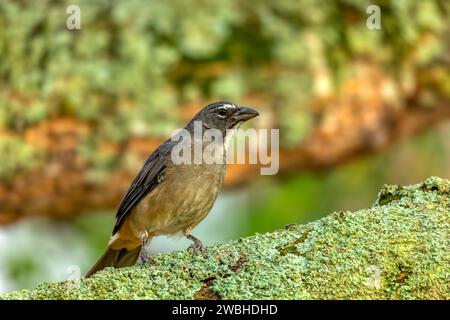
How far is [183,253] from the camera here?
3809 mm

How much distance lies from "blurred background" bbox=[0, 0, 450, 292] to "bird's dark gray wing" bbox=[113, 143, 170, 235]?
1.34m

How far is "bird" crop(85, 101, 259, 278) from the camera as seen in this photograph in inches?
203

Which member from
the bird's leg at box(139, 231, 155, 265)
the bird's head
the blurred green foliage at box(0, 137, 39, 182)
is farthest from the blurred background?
the bird's leg at box(139, 231, 155, 265)

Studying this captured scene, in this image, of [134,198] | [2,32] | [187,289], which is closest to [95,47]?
[2,32]

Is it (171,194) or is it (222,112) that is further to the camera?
(222,112)

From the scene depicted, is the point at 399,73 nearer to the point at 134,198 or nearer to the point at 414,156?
the point at 414,156

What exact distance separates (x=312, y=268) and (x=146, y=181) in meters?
2.06

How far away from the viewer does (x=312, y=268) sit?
3.54 meters

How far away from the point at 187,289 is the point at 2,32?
4.17 meters

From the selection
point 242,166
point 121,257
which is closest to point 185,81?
point 242,166

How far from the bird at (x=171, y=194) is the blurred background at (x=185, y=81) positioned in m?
1.21

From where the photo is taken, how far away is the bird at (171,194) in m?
5.16

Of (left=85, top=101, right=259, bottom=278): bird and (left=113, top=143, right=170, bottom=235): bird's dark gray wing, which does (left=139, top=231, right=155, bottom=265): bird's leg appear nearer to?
(left=85, top=101, right=259, bottom=278): bird

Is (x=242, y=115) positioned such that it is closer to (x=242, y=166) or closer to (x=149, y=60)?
(x=149, y=60)
